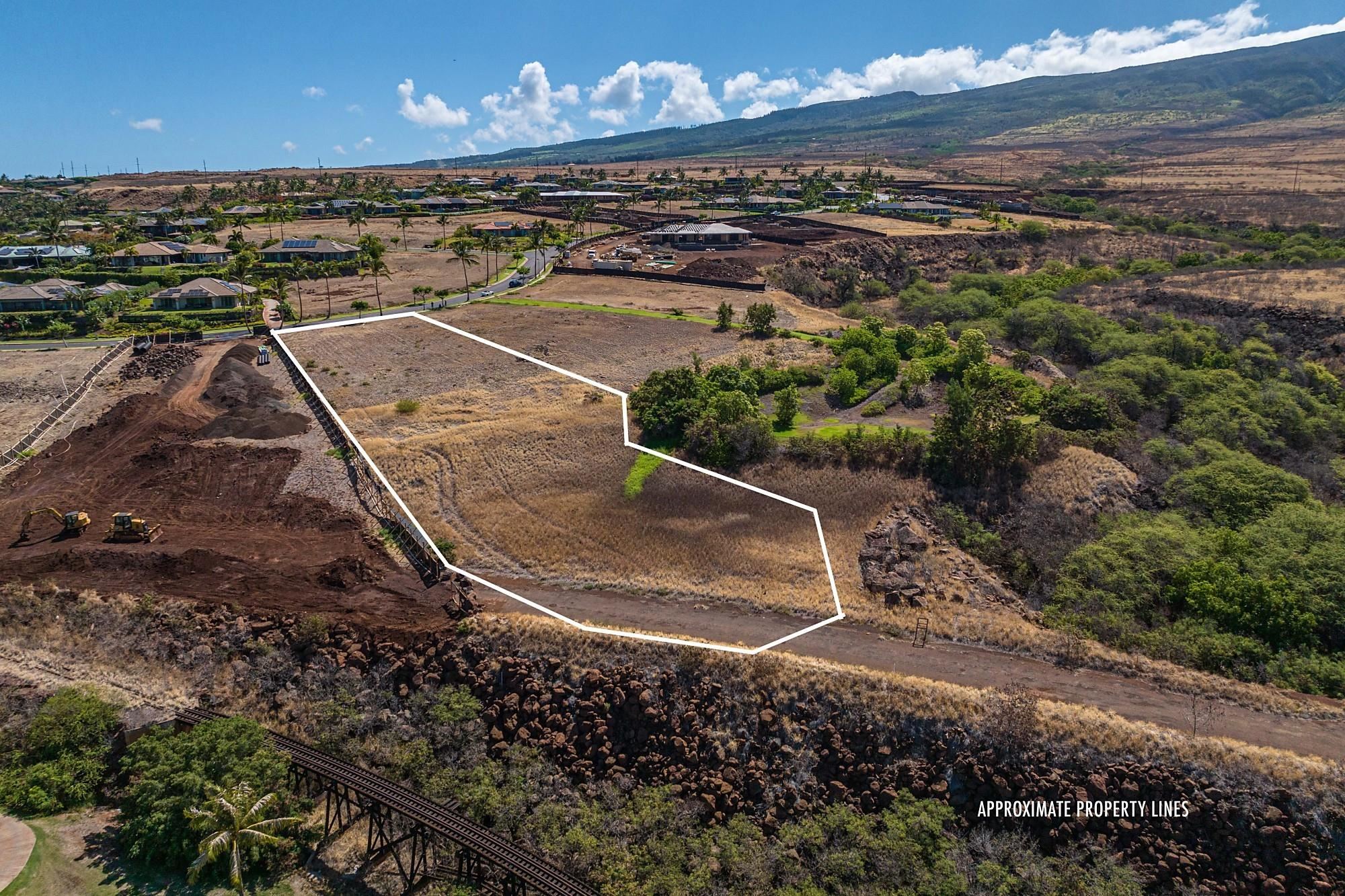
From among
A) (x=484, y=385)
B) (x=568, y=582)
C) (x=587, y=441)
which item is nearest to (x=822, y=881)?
(x=568, y=582)

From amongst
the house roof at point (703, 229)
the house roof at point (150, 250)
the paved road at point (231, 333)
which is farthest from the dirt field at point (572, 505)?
the house roof at point (150, 250)

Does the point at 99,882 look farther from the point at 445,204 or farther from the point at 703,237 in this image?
the point at 445,204

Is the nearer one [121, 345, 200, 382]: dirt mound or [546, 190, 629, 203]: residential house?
[121, 345, 200, 382]: dirt mound

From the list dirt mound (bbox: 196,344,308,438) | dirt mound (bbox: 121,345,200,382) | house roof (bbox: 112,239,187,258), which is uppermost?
house roof (bbox: 112,239,187,258)

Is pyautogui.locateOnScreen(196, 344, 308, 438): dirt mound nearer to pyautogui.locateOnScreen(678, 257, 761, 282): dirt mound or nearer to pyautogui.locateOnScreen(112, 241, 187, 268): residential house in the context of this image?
pyautogui.locateOnScreen(678, 257, 761, 282): dirt mound

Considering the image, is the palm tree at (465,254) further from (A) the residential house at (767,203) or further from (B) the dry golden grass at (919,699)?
(B) the dry golden grass at (919,699)

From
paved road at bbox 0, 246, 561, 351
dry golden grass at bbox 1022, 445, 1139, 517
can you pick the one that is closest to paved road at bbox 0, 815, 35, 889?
dry golden grass at bbox 1022, 445, 1139, 517
